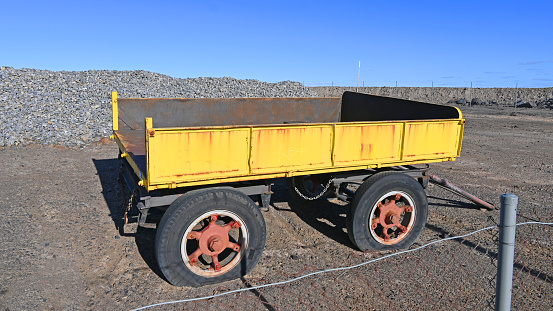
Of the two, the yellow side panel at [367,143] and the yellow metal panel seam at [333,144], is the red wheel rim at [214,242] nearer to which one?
the yellow metal panel seam at [333,144]

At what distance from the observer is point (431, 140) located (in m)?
5.73

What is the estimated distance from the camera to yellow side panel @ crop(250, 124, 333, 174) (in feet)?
15.3

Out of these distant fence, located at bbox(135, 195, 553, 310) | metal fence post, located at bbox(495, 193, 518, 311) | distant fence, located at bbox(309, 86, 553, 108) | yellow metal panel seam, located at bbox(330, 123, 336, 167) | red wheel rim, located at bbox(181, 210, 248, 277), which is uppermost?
distant fence, located at bbox(309, 86, 553, 108)

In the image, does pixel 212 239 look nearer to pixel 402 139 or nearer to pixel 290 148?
pixel 290 148

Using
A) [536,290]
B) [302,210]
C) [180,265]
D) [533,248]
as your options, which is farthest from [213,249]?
[533,248]

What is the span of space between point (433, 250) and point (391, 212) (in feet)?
2.63

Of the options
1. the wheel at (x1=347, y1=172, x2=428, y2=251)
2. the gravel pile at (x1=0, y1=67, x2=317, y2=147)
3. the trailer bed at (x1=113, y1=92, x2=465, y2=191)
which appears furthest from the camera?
the gravel pile at (x1=0, y1=67, x2=317, y2=147)

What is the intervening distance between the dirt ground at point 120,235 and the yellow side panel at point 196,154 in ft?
3.73

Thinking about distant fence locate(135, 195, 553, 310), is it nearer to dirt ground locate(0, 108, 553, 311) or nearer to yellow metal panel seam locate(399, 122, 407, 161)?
dirt ground locate(0, 108, 553, 311)

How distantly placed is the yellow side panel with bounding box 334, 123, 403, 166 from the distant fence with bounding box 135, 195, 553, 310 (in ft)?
3.99

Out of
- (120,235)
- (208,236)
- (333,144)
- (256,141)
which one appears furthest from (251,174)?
(120,235)

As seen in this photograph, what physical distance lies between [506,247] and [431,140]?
10.9ft

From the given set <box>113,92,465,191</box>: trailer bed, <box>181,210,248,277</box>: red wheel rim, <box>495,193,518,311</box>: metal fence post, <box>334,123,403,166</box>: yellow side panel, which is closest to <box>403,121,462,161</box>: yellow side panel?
<box>113,92,465,191</box>: trailer bed

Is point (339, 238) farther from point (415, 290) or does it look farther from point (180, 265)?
point (180, 265)
